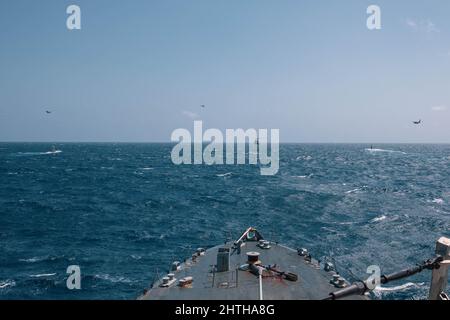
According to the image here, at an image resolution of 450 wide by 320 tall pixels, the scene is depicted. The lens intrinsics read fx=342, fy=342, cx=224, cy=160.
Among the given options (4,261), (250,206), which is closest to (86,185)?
(250,206)

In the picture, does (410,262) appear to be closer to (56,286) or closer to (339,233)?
(339,233)

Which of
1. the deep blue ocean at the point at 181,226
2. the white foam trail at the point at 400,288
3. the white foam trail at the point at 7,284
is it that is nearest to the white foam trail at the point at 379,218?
the deep blue ocean at the point at 181,226

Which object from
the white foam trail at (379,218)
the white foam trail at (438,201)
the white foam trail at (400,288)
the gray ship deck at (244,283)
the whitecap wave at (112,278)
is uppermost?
the gray ship deck at (244,283)

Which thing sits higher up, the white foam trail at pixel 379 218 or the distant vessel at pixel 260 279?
the distant vessel at pixel 260 279

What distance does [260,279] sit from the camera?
80.2 ft

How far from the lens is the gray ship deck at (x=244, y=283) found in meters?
22.6

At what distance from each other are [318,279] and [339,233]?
30.5 meters

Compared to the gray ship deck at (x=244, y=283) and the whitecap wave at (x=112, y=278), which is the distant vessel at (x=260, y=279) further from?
the whitecap wave at (x=112, y=278)

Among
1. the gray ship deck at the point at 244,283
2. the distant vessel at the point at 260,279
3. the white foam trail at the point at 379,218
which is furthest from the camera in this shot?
the white foam trail at the point at 379,218

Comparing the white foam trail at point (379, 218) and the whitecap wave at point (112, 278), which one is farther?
the white foam trail at point (379, 218)

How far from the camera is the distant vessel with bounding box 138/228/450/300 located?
19506 mm

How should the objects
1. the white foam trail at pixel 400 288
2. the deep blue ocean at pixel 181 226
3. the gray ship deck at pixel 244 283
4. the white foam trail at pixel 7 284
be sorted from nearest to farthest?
the gray ship deck at pixel 244 283 < the white foam trail at pixel 7 284 < the white foam trail at pixel 400 288 < the deep blue ocean at pixel 181 226

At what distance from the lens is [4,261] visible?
4181 cm

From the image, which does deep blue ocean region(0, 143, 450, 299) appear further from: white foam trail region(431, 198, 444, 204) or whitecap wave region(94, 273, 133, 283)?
white foam trail region(431, 198, 444, 204)
